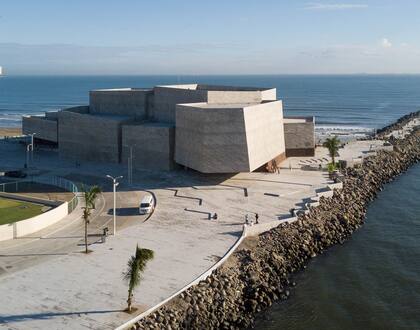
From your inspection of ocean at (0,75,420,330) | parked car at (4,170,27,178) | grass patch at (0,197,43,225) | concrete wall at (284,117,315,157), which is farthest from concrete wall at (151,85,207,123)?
grass patch at (0,197,43,225)

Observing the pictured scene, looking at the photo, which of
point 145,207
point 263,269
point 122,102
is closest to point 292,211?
point 263,269

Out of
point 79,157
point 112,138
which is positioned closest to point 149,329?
point 112,138

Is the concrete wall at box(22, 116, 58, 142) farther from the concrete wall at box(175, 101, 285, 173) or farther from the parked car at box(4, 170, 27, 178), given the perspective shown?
the concrete wall at box(175, 101, 285, 173)

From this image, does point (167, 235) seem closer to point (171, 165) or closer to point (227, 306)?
point (227, 306)

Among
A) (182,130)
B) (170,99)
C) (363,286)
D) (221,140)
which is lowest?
(363,286)

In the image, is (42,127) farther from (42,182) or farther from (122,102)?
(42,182)

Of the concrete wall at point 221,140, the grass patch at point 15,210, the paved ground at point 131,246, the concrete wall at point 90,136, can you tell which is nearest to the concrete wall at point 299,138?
the paved ground at point 131,246
